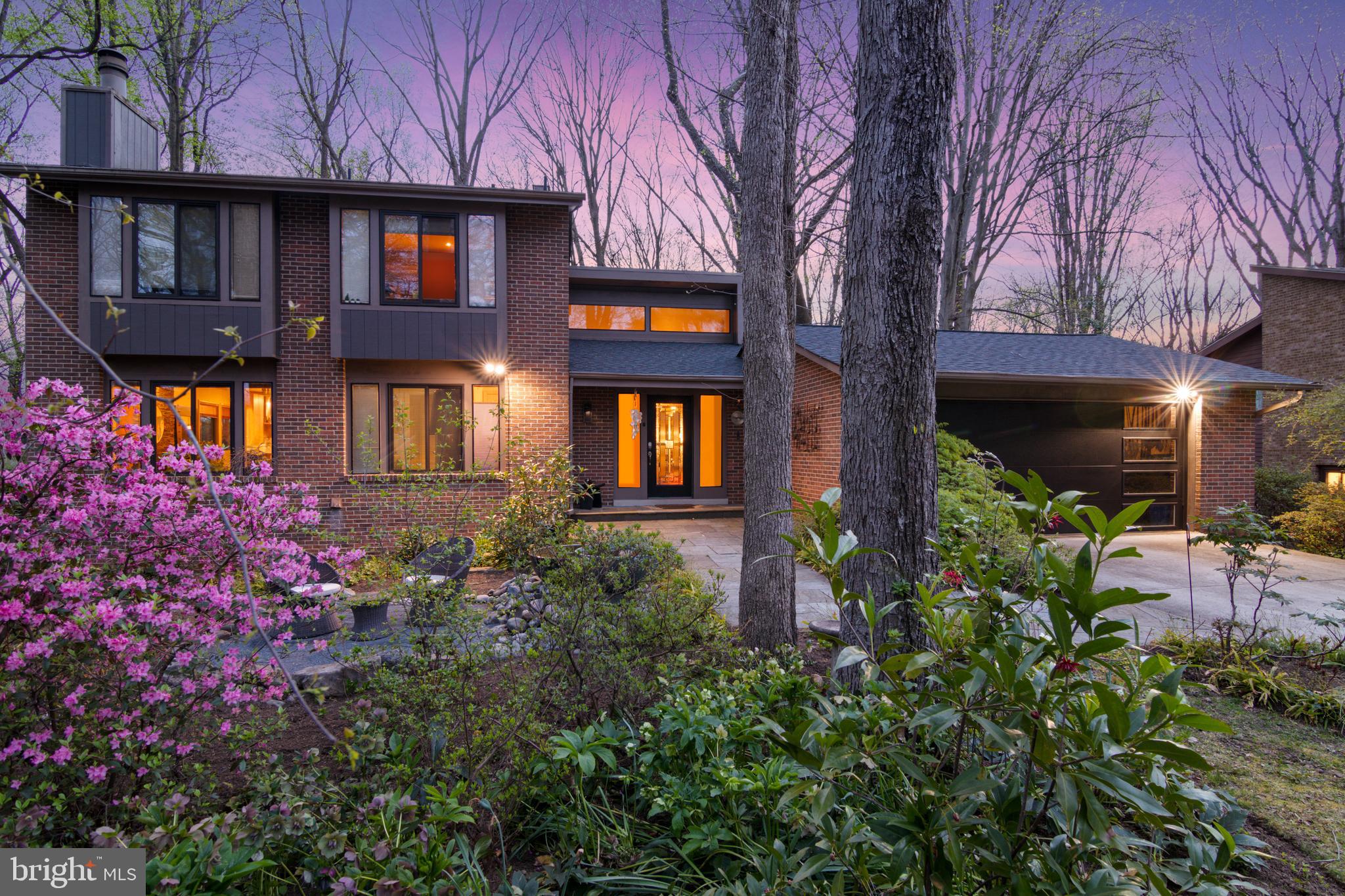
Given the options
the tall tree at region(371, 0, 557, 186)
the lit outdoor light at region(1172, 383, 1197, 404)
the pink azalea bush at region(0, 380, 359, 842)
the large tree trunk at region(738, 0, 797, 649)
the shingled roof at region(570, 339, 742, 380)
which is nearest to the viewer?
the pink azalea bush at region(0, 380, 359, 842)

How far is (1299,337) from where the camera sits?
12.8 meters

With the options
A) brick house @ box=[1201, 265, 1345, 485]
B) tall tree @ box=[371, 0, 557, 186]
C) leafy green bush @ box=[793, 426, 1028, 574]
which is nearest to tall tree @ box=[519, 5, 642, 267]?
tall tree @ box=[371, 0, 557, 186]

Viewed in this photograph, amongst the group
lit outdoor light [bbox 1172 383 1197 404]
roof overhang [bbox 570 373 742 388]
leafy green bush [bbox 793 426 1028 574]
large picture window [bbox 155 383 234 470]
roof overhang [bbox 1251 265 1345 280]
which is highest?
roof overhang [bbox 1251 265 1345 280]

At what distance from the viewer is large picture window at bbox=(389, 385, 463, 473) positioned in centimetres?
938

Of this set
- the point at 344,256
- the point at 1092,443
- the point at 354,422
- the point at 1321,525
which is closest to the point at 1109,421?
the point at 1092,443

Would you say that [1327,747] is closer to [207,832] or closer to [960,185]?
[207,832]

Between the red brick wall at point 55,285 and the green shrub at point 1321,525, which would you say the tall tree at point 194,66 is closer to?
the red brick wall at point 55,285

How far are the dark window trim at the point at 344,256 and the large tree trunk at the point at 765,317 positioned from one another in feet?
22.2

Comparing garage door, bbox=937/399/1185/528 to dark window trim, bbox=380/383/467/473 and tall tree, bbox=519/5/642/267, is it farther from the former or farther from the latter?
tall tree, bbox=519/5/642/267

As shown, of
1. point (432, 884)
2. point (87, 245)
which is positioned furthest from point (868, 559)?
point (87, 245)

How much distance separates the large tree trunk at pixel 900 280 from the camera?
2520mm

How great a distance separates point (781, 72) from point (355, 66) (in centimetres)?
1704

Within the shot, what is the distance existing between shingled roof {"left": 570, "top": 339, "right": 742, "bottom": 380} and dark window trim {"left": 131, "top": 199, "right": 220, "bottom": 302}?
17.7ft

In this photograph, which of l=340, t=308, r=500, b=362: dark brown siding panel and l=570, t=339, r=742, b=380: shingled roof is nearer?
l=340, t=308, r=500, b=362: dark brown siding panel
